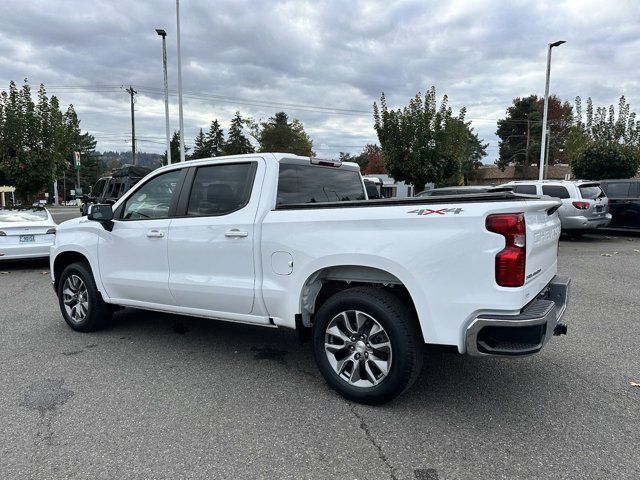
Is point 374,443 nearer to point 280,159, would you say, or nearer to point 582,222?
point 280,159

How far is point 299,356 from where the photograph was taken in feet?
15.2

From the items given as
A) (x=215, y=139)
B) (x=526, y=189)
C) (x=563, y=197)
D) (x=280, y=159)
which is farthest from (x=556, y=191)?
(x=215, y=139)

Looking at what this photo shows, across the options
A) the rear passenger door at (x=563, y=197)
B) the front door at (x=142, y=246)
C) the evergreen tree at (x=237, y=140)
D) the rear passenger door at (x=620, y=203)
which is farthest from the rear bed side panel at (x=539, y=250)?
the evergreen tree at (x=237, y=140)

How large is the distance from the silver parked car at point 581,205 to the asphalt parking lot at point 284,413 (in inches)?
344

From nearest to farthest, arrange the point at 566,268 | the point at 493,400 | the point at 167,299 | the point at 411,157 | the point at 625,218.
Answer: the point at 493,400 < the point at 167,299 < the point at 566,268 < the point at 625,218 < the point at 411,157

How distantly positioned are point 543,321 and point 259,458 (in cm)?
193

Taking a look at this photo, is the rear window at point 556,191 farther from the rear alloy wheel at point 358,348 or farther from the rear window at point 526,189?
the rear alloy wheel at point 358,348

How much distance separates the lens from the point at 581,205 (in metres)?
13.2

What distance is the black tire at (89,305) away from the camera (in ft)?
17.4

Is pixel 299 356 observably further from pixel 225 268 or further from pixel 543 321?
pixel 543 321

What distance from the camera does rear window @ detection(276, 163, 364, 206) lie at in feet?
13.8

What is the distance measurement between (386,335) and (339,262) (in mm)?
614

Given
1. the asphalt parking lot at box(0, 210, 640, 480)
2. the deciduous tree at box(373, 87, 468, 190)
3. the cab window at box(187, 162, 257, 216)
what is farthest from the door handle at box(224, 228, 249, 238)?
the deciduous tree at box(373, 87, 468, 190)

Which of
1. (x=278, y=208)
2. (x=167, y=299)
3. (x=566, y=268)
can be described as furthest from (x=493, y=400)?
(x=566, y=268)
